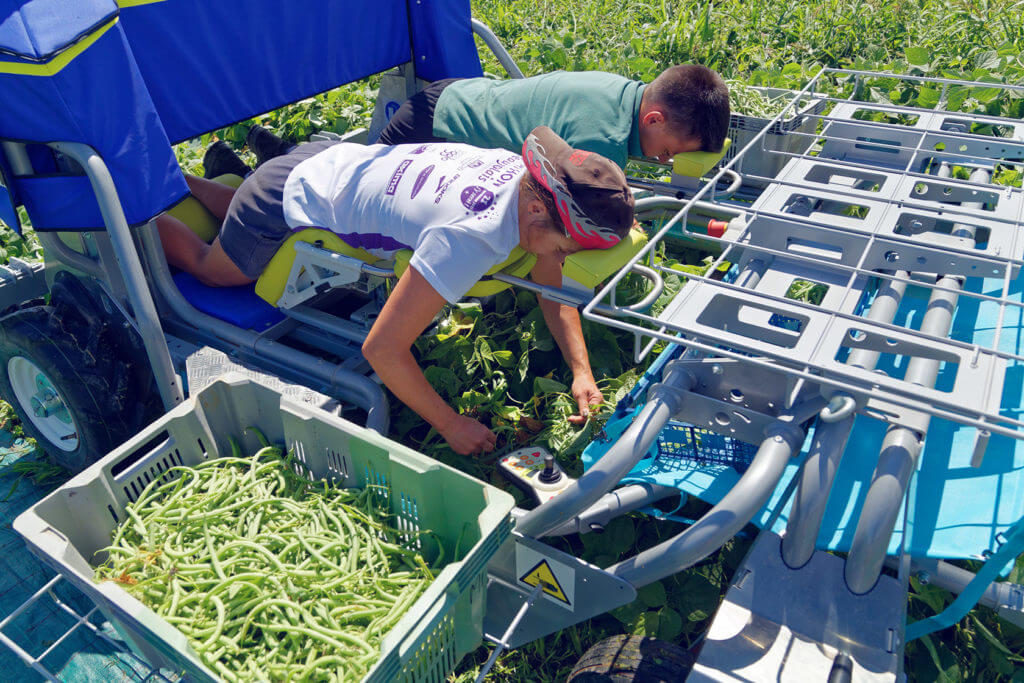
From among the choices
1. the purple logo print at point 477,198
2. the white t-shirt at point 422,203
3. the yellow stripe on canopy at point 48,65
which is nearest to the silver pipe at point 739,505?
the white t-shirt at point 422,203

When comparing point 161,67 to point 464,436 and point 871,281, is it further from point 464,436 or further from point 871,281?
point 871,281

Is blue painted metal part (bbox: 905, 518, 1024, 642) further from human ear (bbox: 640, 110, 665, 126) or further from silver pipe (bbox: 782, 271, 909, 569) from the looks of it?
human ear (bbox: 640, 110, 665, 126)

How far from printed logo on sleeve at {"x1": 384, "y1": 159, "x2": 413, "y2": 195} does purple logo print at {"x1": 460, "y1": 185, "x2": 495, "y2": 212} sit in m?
0.29

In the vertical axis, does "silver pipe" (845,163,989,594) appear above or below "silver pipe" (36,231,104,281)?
below

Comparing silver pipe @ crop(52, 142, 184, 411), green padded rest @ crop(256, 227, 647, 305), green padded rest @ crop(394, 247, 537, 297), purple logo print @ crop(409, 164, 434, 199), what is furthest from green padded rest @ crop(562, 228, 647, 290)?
silver pipe @ crop(52, 142, 184, 411)

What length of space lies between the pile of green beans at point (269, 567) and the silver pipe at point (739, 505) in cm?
67

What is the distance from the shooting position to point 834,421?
155 cm

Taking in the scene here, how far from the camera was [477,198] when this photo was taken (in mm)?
2393

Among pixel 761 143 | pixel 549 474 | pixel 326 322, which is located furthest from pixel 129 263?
pixel 761 143

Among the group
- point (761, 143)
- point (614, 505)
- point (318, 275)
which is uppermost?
point (761, 143)

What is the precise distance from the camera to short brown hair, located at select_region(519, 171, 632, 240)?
2199 millimetres

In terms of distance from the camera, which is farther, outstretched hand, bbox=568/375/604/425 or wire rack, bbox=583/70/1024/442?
outstretched hand, bbox=568/375/604/425

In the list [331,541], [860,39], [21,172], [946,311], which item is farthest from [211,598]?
[860,39]

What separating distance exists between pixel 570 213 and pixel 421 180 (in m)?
0.65
